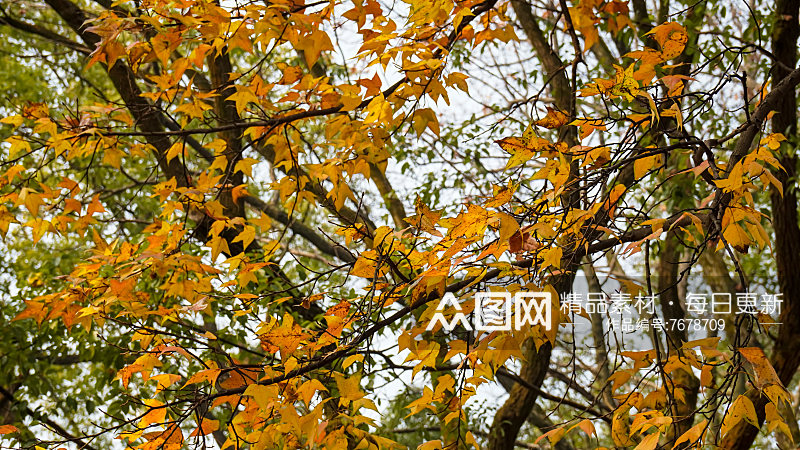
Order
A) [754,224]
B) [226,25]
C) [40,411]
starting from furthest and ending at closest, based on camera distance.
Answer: [40,411]
[226,25]
[754,224]

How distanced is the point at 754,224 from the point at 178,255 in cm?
127

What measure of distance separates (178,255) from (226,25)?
570 millimetres

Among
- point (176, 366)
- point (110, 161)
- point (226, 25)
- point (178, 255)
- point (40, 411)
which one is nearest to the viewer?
point (226, 25)

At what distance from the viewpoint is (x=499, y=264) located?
110cm

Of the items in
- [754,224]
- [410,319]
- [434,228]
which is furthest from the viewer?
[410,319]

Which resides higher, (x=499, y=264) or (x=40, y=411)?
(x=40, y=411)

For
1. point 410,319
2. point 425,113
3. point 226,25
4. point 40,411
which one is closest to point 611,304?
point 425,113

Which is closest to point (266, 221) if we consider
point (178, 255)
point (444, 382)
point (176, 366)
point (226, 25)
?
point (178, 255)

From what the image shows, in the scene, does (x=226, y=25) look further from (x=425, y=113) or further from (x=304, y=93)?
(x=425, y=113)

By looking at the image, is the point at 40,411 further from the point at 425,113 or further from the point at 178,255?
the point at 425,113

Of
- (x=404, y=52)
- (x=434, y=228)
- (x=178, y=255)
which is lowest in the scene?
(x=434, y=228)

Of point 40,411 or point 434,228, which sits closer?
point 434,228

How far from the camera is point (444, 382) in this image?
141 cm

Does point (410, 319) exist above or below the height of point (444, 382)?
above
